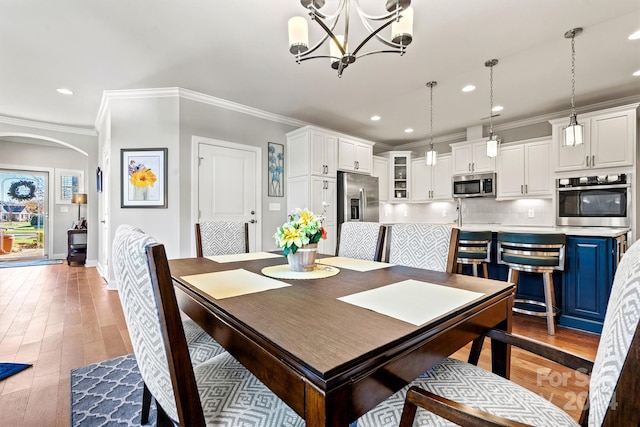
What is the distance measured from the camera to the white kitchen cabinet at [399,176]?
5.91 m

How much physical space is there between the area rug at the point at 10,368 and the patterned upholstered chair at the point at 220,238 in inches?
49.6

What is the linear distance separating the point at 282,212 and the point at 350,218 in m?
1.10

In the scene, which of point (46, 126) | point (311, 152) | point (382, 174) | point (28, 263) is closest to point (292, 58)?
point (311, 152)

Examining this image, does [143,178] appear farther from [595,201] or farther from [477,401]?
[595,201]

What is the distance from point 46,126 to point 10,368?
4.69 meters

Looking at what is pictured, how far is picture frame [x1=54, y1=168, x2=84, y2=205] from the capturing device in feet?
21.1

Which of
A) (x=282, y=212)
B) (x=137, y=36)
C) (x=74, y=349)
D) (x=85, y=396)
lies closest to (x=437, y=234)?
(x=85, y=396)

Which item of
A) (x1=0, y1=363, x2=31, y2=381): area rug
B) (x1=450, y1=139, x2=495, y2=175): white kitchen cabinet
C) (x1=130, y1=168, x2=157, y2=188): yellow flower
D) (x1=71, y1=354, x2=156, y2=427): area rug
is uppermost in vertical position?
(x1=450, y1=139, x2=495, y2=175): white kitchen cabinet

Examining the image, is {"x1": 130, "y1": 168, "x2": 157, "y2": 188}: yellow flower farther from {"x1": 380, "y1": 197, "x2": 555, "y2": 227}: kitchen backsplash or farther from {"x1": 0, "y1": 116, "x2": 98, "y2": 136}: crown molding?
{"x1": 380, "y1": 197, "x2": 555, "y2": 227}: kitchen backsplash

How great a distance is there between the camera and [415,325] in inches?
30.5

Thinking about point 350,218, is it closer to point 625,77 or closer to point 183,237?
point 183,237

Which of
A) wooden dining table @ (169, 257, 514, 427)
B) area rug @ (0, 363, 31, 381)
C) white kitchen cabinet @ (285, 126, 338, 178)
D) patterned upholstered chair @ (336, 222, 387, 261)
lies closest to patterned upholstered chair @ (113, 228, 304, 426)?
wooden dining table @ (169, 257, 514, 427)

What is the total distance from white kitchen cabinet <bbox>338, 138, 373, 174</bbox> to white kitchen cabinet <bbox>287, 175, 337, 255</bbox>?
1.37ft

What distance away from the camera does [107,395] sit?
5.40 ft
